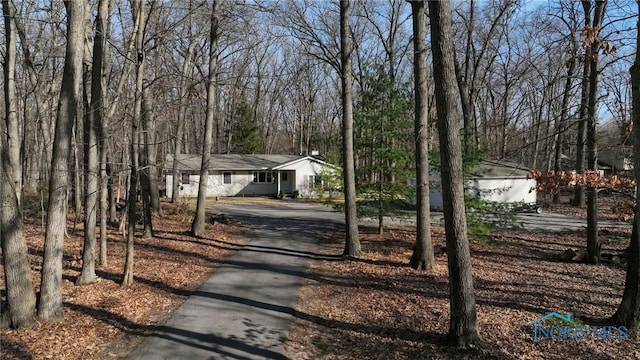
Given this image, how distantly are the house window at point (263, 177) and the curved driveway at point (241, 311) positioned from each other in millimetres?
21843

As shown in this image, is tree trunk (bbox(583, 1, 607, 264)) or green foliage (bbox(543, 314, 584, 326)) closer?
green foliage (bbox(543, 314, 584, 326))

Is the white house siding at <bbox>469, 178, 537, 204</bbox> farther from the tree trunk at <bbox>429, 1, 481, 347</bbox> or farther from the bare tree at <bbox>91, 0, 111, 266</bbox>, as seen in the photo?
the bare tree at <bbox>91, 0, 111, 266</bbox>

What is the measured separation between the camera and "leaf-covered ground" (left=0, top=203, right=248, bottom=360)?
20.4 ft

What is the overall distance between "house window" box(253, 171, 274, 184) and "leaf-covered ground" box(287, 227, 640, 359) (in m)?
23.2

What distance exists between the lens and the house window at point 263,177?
36562 millimetres

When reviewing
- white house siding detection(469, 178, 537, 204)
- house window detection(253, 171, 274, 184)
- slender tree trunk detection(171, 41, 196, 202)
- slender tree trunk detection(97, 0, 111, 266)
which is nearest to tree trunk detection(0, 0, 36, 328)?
slender tree trunk detection(97, 0, 111, 266)

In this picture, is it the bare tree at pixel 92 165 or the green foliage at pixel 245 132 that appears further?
the green foliage at pixel 245 132

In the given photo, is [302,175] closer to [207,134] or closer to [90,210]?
[207,134]

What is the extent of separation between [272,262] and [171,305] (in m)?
4.01

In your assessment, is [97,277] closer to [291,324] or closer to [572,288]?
[291,324]

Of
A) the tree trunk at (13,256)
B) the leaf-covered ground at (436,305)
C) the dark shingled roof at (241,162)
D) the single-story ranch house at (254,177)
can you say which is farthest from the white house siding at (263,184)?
the tree trunk at (13,256)

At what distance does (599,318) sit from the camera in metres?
7.33

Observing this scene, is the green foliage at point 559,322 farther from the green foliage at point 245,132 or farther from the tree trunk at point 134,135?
A: the green foliage at point 245,132

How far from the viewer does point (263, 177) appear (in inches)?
1451
